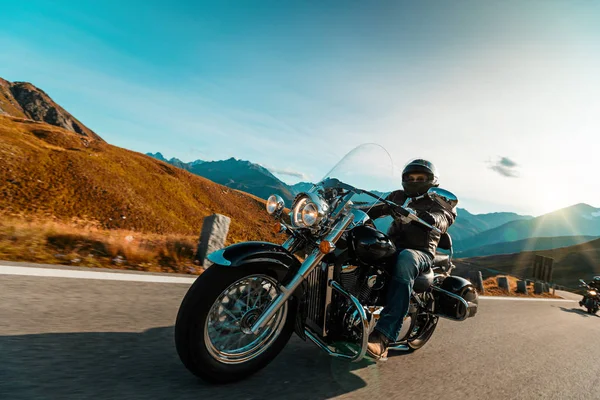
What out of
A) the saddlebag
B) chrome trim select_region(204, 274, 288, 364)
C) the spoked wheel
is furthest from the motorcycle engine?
the saddlebag

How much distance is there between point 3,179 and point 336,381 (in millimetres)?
52572

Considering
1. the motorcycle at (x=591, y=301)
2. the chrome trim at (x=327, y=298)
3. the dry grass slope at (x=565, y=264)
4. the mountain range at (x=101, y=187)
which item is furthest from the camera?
the dry grass slope at (x=565, y=264)

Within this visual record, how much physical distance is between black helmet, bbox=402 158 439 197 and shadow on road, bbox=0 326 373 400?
2081mm

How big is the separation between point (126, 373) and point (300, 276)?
4.39ft

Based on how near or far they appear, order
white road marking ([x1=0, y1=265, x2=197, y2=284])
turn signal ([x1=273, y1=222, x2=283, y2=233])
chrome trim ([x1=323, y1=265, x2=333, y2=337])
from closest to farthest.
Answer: chrome trim ([x1=323, y1=265, x2=333, y2=337]) < turn signal ([x1=273, y1=222, x2=283, y2=233]) < white road marking ([x1=0, y1=265, x2=197, y2=284])

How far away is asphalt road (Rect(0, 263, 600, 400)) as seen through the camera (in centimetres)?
222

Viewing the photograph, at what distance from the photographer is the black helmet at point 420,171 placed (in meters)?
3.98

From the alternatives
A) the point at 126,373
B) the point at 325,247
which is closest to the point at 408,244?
the point at 325,247

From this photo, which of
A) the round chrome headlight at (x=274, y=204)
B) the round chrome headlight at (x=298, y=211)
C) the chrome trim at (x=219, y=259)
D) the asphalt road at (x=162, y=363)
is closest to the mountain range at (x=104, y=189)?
the asphalt road at (x=162, y=363)

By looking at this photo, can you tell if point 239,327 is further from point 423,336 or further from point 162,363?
point 423,336

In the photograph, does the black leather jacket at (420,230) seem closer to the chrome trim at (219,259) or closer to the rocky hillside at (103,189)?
the chrome trim at (219,259)

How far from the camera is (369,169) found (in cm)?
Answer: 367

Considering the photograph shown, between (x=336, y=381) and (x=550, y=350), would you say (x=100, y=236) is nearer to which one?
(x=336, y=381)

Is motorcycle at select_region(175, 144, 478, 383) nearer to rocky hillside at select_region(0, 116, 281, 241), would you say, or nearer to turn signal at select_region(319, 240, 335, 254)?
turn signal at select_region(319, 240, 335, 254)
